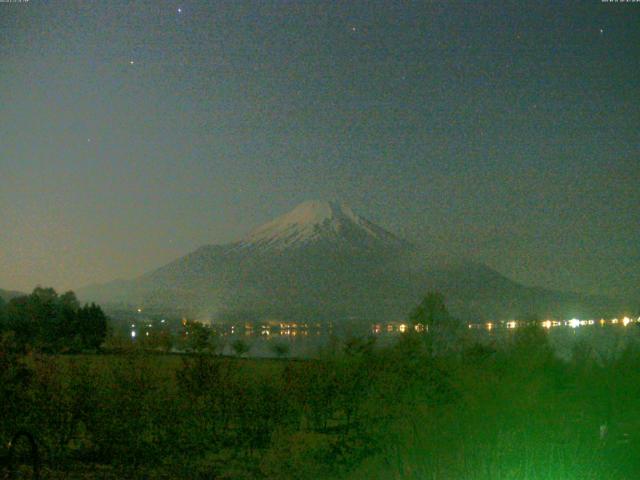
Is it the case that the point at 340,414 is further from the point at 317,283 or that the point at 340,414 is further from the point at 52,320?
the point at 317,283

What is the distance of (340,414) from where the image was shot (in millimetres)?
13609

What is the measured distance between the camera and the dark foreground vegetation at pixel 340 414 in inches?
270

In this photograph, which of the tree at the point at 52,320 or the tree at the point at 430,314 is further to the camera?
the tree at the point at 52,320

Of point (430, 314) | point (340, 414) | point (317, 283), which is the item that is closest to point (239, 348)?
point (430, 314)

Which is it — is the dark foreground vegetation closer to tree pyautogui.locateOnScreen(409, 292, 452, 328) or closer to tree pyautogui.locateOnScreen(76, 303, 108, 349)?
tree pyautogui.locateOnScreen(409, 292, 452, 328)

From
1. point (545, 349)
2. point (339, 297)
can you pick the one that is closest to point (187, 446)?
point (545, 349)

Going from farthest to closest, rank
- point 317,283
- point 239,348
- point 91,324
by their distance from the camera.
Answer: point 317,283, point 91,324, point 239,348

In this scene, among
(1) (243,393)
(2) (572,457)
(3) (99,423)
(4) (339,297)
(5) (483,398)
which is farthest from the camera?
(4) (339,297)

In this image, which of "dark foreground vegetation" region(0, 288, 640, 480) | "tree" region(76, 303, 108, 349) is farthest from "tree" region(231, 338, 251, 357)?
"tree" region(76, 303, 108, 349)

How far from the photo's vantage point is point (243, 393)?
12.2 meters

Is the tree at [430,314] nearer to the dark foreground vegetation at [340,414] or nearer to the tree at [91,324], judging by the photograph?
the dark foreground vegetation at [340,414]

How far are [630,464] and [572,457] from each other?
924mm

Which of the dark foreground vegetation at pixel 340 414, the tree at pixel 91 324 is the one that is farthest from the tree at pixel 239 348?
the tree at pixel 91 324

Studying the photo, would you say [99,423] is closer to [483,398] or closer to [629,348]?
[483,398]
